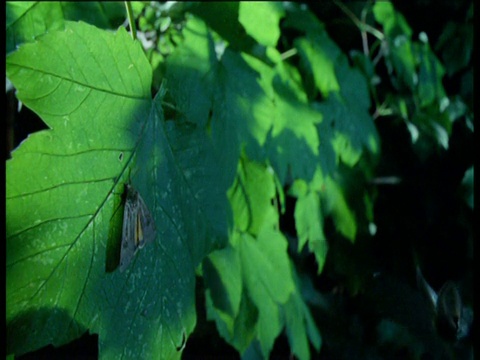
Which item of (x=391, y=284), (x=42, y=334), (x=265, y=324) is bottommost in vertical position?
(x=265, y=324)

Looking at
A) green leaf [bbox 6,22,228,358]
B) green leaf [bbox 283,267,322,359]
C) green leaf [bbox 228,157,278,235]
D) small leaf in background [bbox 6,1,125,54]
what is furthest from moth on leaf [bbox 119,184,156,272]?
green leaf [bbox 283,267,322,359]

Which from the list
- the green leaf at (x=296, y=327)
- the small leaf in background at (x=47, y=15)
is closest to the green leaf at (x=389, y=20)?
the green leaf at (x=296, y=327)

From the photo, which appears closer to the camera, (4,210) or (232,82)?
(4,210)

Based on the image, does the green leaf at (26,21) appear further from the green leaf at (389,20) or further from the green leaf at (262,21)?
the green leaf at (389,20)

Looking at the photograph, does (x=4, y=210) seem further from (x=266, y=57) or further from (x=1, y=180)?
(x=266, y=57)

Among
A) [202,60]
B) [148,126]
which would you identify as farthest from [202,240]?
[202,60]

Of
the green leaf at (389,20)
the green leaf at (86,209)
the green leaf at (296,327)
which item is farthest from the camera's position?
the green leaf at (389,20)

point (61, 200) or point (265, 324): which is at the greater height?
point (61, 200)

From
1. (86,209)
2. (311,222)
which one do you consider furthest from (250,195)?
(86,209)
